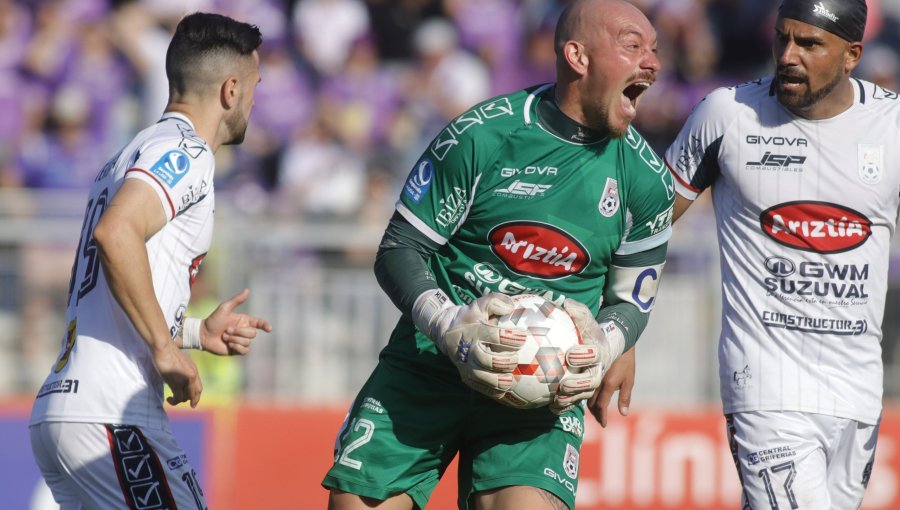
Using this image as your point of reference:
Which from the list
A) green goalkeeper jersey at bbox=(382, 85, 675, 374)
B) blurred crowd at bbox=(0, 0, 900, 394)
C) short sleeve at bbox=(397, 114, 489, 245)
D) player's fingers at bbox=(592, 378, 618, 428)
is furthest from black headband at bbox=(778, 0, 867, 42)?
blurred crowd at bbox=(0, 0, 900, 394)

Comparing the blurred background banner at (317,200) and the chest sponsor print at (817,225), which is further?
the blurred background banner at (317,200)

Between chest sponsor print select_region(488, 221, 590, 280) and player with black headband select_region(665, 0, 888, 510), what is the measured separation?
1029mm

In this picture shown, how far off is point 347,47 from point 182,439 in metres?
5.74

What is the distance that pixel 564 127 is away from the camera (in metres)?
5.33

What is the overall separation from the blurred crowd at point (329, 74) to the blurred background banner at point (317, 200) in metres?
0.03

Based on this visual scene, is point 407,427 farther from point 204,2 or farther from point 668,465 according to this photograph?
point 204,2

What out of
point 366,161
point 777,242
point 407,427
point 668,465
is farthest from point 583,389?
point 366,161

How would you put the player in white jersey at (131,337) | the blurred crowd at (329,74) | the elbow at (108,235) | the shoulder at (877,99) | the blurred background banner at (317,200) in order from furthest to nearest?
the blurred crowd at (329,74) < the blurred background banner at (317,200) < the shoulder at (877,99) < the player in white jersey at (131,337) < the elbow at (108,235)

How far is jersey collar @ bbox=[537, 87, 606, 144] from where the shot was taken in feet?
17.5

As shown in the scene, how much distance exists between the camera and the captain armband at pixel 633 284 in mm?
5504

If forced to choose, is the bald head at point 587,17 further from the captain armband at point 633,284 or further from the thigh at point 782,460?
the thigh at point 782,460

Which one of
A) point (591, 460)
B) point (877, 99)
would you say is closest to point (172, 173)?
point (877, 99)

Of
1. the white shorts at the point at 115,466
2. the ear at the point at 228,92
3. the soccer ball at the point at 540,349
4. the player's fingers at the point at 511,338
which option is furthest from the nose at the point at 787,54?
the white shorts at the point at 115,466

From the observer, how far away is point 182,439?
9.46 m
